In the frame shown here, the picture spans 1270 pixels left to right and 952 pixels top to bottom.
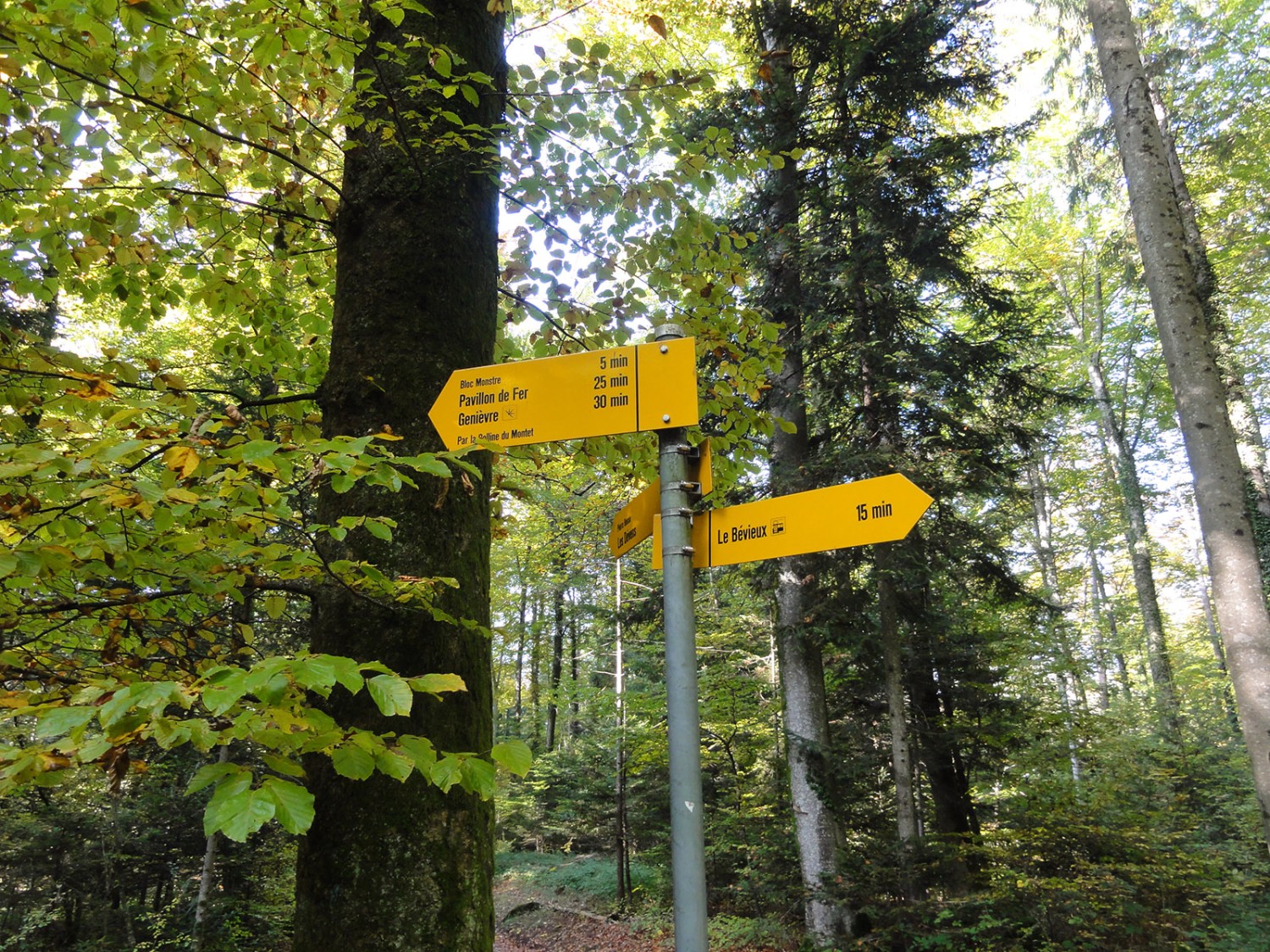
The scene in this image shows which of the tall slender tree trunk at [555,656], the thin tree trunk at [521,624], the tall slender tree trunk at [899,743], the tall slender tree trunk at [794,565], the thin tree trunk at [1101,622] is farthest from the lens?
the tall slender tree trunk at [555,656]

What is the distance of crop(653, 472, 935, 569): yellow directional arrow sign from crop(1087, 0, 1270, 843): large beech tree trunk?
19.8 feet

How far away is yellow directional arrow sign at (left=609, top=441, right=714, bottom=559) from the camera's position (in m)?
1.74

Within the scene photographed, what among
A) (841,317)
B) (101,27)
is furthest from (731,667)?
(101,27)

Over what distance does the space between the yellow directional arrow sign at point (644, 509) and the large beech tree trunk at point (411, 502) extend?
474 mm

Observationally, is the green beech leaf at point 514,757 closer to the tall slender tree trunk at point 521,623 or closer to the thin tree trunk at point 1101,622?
the tall slender tree trunk at point 521,623

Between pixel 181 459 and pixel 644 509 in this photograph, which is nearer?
pixel 181 459

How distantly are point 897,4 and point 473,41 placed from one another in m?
8.12

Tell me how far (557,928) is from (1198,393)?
43.4 feet

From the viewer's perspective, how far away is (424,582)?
1752 millimetres

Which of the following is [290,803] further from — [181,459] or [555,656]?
[555,656]

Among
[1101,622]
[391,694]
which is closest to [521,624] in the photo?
[1101,622]

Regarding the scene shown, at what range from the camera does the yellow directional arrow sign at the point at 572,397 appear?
5.59ft

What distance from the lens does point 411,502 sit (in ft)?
7.03

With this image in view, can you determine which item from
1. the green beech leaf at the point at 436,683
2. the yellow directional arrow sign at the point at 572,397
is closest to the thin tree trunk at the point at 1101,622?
the yellow directional arrow sign at the point at 572,397
